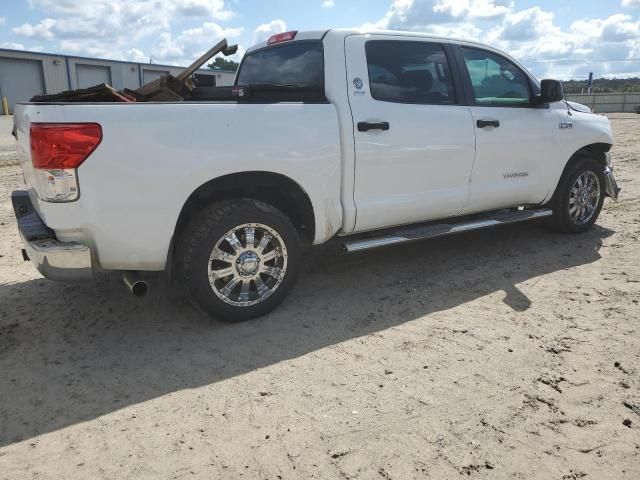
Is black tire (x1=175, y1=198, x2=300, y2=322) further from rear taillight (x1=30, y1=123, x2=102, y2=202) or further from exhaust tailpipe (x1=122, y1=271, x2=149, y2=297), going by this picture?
rear taillight (x1=30, y1=123, x2=102, y2=202)

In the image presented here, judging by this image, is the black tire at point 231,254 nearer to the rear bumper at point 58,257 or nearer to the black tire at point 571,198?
the rear bumper at point 58,257

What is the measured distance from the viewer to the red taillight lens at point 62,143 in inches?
113

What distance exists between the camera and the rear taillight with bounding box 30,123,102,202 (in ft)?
9.45

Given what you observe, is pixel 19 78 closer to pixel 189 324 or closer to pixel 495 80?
pixel 495 80

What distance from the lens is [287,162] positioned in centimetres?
358

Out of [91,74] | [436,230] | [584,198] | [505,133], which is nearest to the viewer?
[436,230]

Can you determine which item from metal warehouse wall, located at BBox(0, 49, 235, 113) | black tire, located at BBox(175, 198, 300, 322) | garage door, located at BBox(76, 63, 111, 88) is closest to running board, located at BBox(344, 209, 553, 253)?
black tire, located at BBox(175, 198, 300, 322)

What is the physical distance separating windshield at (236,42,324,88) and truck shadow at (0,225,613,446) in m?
1.69

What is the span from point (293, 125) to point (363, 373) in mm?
1685

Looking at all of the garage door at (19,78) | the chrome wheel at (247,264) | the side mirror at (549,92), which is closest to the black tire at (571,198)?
the side mirror at (549,92)

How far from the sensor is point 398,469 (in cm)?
232

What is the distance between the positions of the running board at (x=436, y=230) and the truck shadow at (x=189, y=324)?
0.39m

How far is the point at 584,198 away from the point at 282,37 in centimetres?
367

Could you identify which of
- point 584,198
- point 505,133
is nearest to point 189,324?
point 505,133
